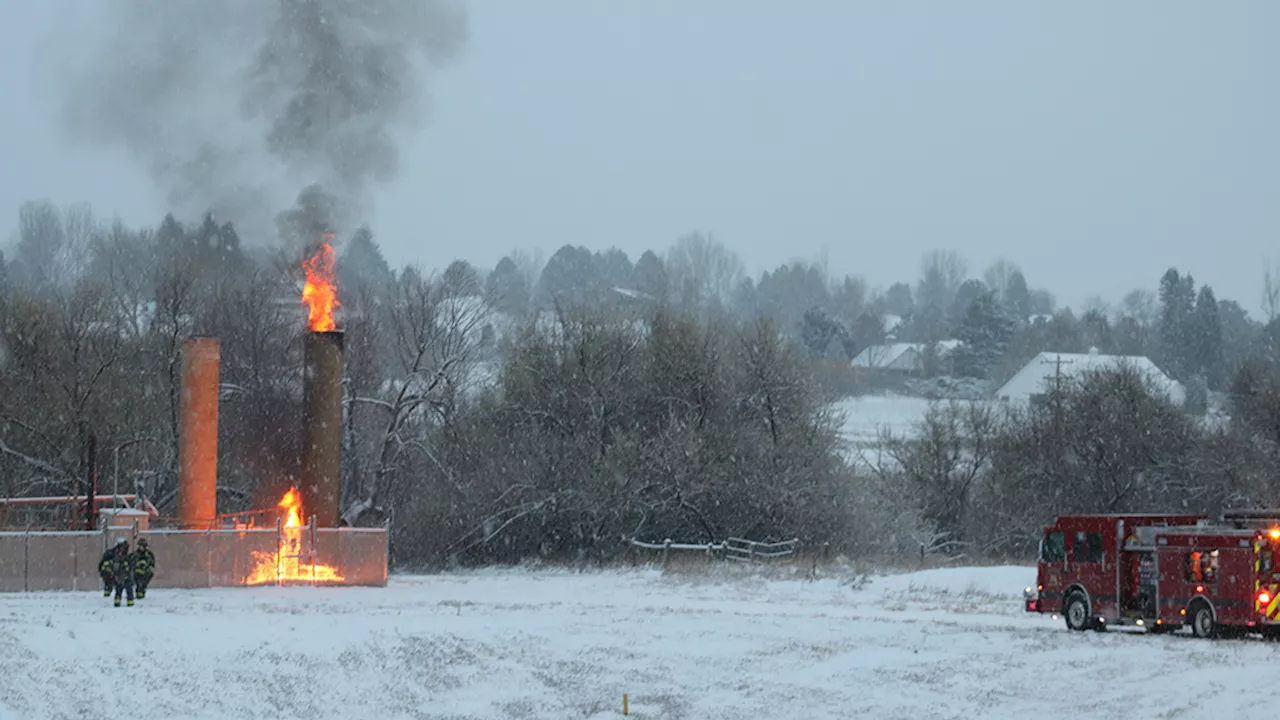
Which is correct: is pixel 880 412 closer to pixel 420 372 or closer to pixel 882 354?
pixel 882 354

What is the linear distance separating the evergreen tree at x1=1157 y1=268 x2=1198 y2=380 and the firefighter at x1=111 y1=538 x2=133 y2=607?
11790cm

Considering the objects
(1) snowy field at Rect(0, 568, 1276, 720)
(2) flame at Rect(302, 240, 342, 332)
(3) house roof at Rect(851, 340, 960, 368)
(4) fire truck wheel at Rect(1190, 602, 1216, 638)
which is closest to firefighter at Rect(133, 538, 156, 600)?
(1) snowy field at Rect(0, 568, 1276, 720)

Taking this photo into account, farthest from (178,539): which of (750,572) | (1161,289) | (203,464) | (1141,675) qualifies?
(1161,289)

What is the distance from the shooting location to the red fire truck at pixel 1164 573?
27.8m

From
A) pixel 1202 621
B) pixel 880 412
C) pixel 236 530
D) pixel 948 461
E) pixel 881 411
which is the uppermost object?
pixel 881 411

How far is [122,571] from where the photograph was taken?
31.7 meters

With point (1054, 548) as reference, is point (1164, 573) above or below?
below

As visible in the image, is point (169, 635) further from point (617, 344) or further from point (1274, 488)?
point (1274, 488)

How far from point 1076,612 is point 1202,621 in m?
3.18

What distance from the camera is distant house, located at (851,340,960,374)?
164625 millimetres

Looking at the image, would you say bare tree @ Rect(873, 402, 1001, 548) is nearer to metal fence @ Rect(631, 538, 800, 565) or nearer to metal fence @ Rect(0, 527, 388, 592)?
metal fence @ Rect(631, 538, 800, 565)

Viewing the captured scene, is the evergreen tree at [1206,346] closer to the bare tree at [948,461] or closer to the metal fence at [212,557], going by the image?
the bare tree at [948,461]

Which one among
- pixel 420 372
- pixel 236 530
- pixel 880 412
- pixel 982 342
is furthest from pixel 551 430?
pixel 982 342

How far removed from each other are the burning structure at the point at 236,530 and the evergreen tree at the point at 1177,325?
107 m
